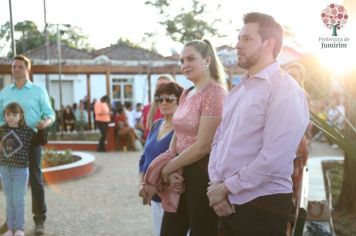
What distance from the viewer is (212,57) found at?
3.11 meters

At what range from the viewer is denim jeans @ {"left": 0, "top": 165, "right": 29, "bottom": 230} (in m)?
4.65

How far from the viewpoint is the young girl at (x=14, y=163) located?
4.63 m

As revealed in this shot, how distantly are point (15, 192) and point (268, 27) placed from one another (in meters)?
3.36

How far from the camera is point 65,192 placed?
7.40m

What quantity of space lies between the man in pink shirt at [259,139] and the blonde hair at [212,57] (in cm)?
70

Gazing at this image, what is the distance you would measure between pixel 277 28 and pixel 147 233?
330 cm

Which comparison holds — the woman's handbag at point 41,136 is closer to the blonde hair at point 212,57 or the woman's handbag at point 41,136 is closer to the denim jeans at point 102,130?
the blonde hair at point 212,57

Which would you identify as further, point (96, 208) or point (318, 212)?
point (96, 208)

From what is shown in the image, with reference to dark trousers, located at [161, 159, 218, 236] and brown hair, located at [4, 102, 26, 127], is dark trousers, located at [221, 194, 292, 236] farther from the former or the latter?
brown hair, located at [4, 102, 26, 127]

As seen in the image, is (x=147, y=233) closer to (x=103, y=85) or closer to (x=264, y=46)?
(x=264, y=46)

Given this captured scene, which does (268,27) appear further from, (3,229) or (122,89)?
(122,89)

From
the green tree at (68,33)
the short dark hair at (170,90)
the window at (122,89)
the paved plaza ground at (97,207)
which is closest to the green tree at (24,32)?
the green tree at (68,33)

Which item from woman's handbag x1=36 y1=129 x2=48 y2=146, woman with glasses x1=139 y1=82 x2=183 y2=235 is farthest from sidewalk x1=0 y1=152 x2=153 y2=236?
woman with glasses x1=139 y1=82 x2=183 y2=235

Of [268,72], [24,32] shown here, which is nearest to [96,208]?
[268,72]
